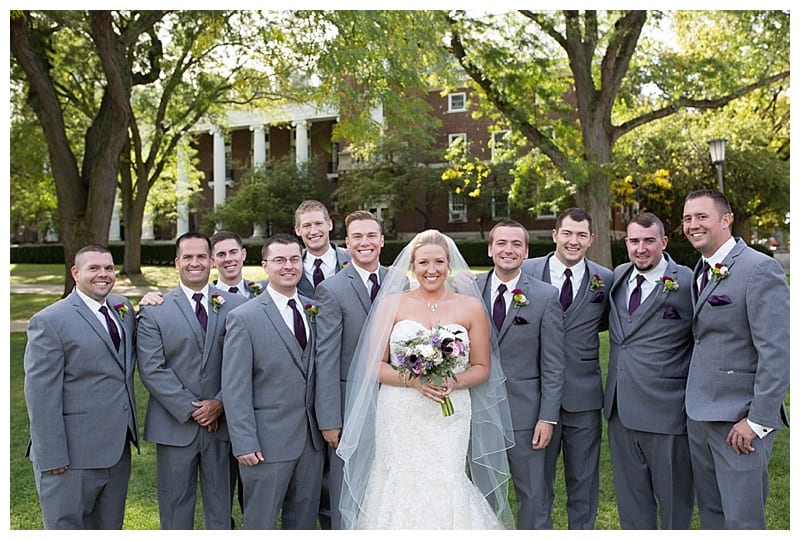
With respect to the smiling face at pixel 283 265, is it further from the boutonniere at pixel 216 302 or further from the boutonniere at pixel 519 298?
the boutonniere at pixel 519 298

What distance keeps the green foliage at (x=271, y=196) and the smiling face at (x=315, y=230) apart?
35.9 metres

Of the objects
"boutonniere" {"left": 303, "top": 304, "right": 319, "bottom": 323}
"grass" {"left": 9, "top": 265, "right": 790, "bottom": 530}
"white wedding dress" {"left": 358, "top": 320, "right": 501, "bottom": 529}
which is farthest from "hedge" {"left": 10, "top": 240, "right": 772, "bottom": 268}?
"boutonniere" {"left": 303, "top": 304, "right": 319, "bottom": 323}

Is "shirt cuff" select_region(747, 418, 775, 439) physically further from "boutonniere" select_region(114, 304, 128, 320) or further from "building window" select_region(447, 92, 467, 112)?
"building window" select_region(447, 92, 467, 112)

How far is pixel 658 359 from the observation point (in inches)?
209

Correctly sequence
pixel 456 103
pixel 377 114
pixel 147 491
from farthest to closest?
1. pixel 377 114
2. pixel 456 103
3. pixel 147 491

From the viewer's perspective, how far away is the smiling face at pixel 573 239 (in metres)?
5.67

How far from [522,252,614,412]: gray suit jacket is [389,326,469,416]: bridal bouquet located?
1068 mm

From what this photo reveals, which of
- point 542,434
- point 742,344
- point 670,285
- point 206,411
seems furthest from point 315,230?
point 742,344

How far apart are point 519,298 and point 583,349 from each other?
2.40 ft

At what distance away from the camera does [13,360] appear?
13.5 metres

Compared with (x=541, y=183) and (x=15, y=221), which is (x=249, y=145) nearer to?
(x=15, y=221)

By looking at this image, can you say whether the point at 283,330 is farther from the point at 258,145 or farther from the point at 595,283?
the point at 258,145

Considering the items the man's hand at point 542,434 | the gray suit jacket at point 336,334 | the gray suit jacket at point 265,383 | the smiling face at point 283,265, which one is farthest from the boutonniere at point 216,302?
the man's hand at point 542,434

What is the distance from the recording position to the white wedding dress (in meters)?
5.10
